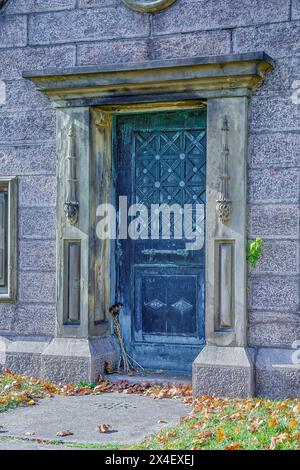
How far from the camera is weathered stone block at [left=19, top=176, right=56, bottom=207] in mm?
8555

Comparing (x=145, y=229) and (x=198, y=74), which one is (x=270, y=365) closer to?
(x=145, y=229)

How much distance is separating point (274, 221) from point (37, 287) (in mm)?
2635

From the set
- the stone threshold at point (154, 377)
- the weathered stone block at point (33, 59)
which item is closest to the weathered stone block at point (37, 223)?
the weathered stone block at point (33, 59)

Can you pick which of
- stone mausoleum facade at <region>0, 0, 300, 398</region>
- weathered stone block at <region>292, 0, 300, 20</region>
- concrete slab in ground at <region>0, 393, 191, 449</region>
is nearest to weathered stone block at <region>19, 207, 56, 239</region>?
stone mausoleum facade at <region>0, 0, 300, 398</region>

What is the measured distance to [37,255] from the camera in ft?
28.3

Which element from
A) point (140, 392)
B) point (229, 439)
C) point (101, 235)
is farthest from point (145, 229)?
point (229, 439)

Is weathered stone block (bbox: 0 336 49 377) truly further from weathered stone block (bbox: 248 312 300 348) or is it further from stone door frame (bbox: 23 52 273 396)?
weathered stone block (bbox: 248 312 300 348)

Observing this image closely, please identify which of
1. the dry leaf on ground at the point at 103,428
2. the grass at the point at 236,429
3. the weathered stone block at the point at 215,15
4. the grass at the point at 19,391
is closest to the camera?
the grass at the point at 236,429

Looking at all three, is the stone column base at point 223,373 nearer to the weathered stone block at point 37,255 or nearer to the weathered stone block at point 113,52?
the weathered stone block at point 37,255

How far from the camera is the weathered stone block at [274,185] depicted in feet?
24.8

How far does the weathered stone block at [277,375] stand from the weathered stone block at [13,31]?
419cm

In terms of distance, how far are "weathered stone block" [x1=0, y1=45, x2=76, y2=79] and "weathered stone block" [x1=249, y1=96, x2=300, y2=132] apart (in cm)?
203

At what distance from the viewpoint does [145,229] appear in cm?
853
